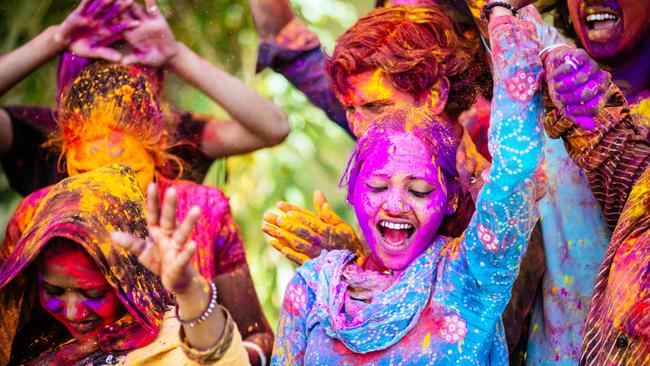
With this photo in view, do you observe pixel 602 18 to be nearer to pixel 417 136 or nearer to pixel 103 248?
pixel 417 136

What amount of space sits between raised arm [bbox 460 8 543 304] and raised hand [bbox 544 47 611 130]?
46mm

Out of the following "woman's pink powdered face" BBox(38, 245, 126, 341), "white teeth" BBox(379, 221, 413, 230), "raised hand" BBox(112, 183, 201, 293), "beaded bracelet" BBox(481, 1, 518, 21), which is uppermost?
"beaded bracelet" BBox(481, 1, 518, 21)

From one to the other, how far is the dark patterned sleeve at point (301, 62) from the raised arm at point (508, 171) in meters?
1.60

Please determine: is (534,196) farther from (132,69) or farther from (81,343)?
(132,69)

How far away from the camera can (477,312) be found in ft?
10.8

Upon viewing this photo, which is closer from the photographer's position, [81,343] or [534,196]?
[534,196]

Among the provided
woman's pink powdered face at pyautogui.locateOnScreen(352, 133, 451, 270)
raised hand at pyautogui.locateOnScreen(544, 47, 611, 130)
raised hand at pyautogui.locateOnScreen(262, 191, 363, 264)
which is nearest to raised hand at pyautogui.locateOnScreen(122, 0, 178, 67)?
raised hand at pyautogui.locateOnScreen(262, 191, 363, 264)

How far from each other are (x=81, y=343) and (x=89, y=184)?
0.51 m

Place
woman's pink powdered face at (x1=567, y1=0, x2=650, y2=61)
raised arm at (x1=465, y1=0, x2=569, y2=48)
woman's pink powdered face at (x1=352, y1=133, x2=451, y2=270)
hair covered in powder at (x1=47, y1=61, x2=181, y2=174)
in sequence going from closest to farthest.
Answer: woman's pink powdered face at (x1=352, y1=133, x2=451, y2=270) < raised arm at (x1=465, y1=0, x2=569, y2=48) < woman's pink powdered face at (x1=567, y1=0, x2=650, y2=61) < hair covered in powder at (x1=47, y1=61, x2=181, y2=174)

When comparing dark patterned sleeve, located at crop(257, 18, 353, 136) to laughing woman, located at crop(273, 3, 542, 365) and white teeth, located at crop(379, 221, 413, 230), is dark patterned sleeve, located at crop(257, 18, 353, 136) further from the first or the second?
white teeth, located at crop(379, 221, 413, 230)

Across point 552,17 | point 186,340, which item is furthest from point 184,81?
point 186,340

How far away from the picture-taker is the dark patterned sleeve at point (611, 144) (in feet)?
11.5

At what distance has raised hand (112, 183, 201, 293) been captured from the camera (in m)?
2.94

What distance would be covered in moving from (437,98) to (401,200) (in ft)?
2.86
